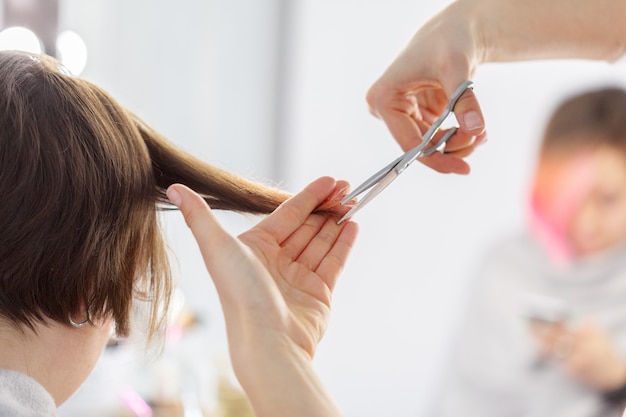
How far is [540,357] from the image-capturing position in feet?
6.47

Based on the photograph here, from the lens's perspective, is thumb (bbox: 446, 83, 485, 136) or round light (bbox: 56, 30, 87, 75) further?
round light (bbox: 56, 30, 87, 75)

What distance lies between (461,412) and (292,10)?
1.30 metres

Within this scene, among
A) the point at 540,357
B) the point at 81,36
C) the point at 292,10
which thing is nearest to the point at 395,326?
the point at 540,357

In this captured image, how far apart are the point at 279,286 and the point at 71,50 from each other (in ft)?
3.73

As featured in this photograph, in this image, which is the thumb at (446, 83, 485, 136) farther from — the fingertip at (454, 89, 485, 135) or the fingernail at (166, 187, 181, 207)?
the fingernail at (166, 187, 181, 207)

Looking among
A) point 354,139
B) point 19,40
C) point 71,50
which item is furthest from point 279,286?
point 354,139

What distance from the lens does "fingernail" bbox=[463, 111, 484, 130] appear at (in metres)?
0.83

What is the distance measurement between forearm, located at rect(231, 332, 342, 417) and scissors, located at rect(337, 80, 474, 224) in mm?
196

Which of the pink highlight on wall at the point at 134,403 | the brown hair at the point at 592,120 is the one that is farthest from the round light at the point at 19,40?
the brown hair at the point at 592,120

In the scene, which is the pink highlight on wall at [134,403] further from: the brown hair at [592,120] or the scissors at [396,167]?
the brown hair at [592,120]

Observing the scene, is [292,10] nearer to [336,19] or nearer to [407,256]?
[336,19]

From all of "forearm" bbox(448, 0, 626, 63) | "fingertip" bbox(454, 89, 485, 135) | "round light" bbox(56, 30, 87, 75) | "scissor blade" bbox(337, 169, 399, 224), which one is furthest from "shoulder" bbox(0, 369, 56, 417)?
"round light" bbox(56, 30, 87, 75)

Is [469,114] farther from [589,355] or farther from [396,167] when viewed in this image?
[589,355]

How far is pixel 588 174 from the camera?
6.66 feet
